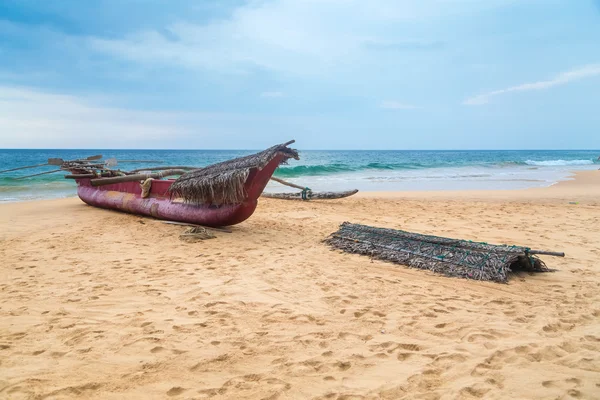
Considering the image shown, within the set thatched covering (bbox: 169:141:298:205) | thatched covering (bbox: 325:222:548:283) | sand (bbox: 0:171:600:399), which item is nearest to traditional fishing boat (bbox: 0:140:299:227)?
thatched covering (bbox: 169:141:298:205)

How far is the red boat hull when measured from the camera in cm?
564

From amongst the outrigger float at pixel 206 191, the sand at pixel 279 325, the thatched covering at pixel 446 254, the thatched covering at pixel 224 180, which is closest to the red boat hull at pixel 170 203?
the outrigger float at pixel 206 191

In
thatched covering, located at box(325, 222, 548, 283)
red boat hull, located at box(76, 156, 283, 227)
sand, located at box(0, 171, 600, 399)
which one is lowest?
sand, located at box(0, 171, 600, 399)

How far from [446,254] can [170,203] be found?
188 inches

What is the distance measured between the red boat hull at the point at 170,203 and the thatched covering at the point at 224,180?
0.11 metres

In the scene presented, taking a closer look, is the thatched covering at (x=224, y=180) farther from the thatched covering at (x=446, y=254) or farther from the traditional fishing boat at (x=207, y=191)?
the thatched covering at (x=446, y=254)

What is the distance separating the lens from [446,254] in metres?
4.18

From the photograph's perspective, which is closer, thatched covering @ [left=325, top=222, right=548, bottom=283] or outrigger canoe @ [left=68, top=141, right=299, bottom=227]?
thatched covering @ [left=325, top=222, right=548, bottom=283]

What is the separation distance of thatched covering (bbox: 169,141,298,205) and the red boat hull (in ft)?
0.37

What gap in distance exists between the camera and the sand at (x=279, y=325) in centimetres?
204

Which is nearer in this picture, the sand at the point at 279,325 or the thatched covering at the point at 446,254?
the sand at the point at 279,325

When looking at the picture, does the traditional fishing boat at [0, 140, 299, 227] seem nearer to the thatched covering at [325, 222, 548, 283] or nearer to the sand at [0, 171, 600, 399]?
the sand at [0, 171, 600, 399]

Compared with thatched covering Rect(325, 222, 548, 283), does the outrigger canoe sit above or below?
above

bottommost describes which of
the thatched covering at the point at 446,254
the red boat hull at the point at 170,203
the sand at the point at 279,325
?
the sand at the point at 279,325
